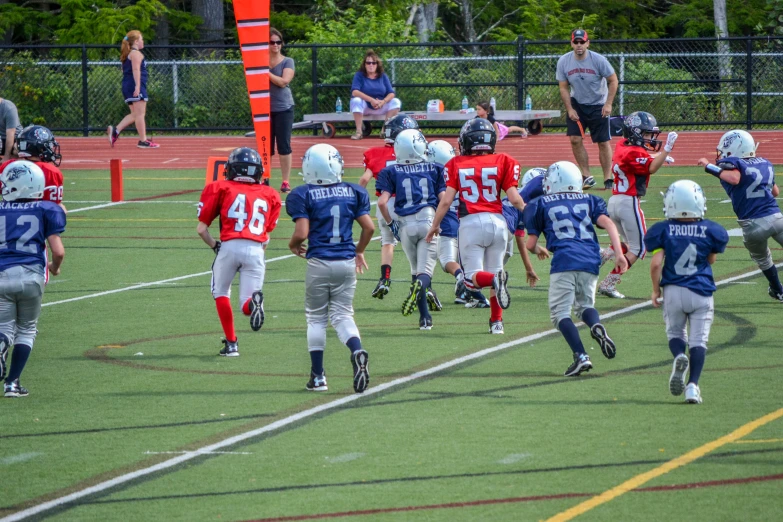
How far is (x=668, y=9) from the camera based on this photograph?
46.3 metres

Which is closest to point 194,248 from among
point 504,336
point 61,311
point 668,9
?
point 61,311

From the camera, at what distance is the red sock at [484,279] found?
11439mm

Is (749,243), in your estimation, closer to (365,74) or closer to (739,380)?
(739,380)

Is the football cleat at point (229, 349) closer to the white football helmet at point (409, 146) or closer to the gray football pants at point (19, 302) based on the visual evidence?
the gray football pants at point (19, 302)

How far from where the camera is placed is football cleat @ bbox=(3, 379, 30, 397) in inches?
382

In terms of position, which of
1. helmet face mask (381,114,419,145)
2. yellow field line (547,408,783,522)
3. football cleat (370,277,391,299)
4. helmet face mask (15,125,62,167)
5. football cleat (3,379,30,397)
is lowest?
yellow field line (547,408,783,522)

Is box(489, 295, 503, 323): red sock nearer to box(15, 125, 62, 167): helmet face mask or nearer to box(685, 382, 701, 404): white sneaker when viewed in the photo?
box(685, 382, 701, 404): white sneaker

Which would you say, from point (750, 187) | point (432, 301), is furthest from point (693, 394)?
point (750, 187)

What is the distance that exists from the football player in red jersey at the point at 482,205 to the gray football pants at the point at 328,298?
2.00 meters

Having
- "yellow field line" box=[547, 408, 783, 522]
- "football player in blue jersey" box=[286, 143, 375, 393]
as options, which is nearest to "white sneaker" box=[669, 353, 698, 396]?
"yellow field line" box=[547, 408, 783, 522]

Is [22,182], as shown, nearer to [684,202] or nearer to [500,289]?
[500,289]

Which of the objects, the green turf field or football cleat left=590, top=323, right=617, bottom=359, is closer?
the green turf field

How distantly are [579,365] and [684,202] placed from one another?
5.04 feet

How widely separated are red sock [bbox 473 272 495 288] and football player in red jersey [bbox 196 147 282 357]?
181cm
